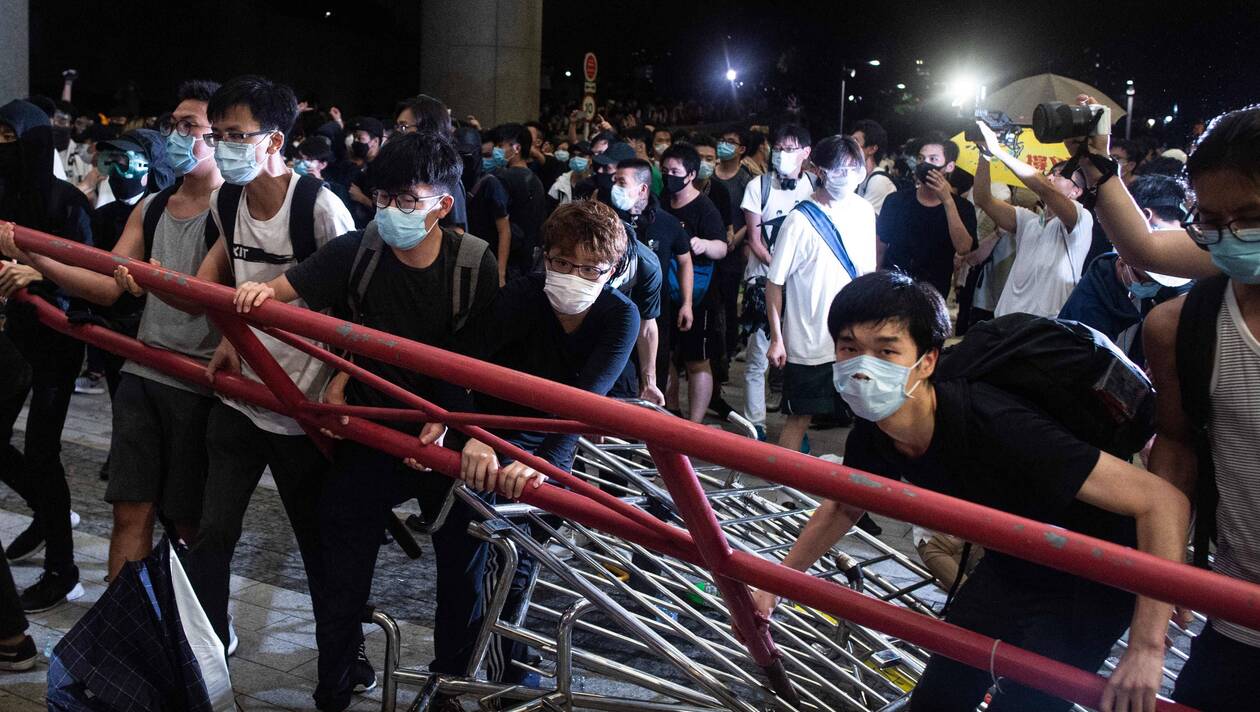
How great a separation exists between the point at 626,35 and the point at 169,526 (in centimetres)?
3263

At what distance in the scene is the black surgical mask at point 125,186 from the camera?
534 centimetres

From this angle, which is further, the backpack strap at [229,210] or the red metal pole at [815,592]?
the backpack strap at [229,210]

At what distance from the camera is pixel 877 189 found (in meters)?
9.43

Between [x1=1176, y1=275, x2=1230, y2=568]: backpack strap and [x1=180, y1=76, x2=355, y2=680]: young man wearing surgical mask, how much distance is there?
8.14ft

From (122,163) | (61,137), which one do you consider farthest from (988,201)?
(61,137)

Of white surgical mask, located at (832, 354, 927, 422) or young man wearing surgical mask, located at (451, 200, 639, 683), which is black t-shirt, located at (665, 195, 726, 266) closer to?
young man wearing surgical mask, located at (451, 200, 639, 683)

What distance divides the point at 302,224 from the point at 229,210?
27cm

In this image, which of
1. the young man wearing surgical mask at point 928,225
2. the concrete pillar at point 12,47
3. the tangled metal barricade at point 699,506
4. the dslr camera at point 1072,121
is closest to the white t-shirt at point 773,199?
the young man wearing surgical mask at point 928,225

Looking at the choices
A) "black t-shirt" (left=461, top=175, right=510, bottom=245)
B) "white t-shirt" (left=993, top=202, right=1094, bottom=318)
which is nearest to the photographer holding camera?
"white t-shirt" (left=993, top=202, right=1094, bottom=318)

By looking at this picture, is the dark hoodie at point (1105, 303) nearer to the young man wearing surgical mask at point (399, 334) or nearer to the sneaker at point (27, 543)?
the young man wearing surgical mask at point (399, 334)

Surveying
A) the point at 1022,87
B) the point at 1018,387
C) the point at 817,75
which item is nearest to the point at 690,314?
the point at 1018,387

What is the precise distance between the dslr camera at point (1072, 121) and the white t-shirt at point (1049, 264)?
3.49m

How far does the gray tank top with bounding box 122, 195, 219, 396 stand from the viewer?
4.03 m

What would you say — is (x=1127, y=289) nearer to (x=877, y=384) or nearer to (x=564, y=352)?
(x=564, y=352)
